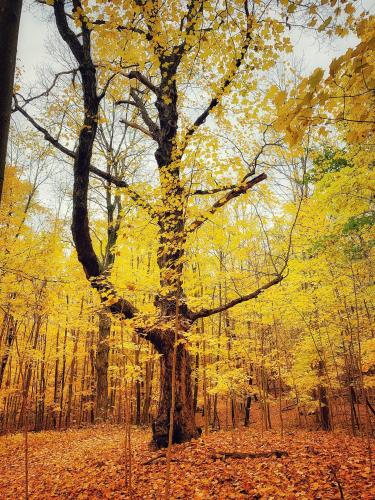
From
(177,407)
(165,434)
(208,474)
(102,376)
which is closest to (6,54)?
(208,474)

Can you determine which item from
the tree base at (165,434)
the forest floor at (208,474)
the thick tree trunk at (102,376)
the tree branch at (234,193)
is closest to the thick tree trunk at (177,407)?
the tree base at (165,434)

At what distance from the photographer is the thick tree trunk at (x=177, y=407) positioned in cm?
608

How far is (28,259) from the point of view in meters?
8.19

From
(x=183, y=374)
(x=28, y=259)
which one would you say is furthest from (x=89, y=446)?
(x=28, y=259)

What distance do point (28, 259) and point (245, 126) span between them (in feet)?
21.9

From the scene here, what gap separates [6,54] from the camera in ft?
5.21

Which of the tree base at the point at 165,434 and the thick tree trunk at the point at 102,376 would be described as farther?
the thick tree trunk at the point at 102,376

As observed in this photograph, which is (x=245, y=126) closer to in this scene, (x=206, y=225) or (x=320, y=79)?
(x=206, y=225)

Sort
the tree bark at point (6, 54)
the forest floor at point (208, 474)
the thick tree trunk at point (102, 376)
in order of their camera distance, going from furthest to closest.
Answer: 1. the thick tree trunk at point (102, 376)
2. the forest floor at point (208, 474)
3. the tree bark at point (6, 54)

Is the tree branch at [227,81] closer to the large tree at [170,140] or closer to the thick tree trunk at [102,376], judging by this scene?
the large tree at [170,140]

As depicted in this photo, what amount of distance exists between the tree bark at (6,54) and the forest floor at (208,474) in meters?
4.63

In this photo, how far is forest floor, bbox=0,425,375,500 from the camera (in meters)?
4.03

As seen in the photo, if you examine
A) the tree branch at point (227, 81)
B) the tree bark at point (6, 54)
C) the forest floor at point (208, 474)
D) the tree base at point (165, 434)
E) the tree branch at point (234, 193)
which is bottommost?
the forest floor at point (208, 474)

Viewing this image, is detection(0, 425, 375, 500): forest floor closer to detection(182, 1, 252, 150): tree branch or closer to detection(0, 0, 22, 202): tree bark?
detection(0, 0, 22, 202): tree bark
